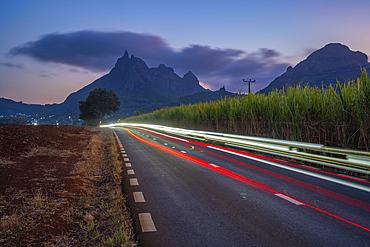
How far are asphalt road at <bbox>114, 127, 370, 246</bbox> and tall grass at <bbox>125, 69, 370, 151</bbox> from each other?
8.05 feet

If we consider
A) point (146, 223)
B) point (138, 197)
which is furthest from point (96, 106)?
point (146, 223)

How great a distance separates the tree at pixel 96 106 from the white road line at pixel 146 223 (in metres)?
84.3

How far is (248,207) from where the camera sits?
15.5ft

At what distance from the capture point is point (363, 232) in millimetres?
3619

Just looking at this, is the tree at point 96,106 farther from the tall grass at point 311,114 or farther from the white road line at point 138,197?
the white road line at point 138,197

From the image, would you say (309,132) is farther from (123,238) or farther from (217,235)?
(123,238)

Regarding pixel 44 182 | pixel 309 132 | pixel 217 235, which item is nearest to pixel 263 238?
pixel 217 235

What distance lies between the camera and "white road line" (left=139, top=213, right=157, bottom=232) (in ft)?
12.5

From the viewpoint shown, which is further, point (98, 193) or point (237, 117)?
point (237, 117)

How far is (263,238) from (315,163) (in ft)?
24.3

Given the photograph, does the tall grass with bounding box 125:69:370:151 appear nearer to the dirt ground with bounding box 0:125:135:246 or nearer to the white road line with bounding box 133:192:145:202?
the white road line with bounding box 133:192:145:202

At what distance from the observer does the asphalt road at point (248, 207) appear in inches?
138

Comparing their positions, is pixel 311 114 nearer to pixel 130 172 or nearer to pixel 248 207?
pixel 248 207

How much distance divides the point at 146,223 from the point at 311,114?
9688 millimetres
